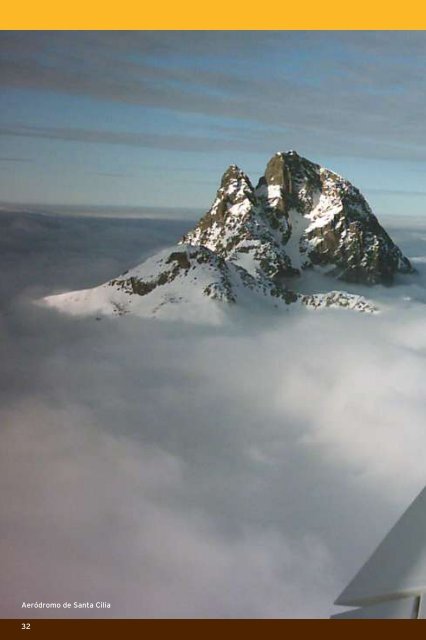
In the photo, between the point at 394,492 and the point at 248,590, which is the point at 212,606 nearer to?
the point at 248,590

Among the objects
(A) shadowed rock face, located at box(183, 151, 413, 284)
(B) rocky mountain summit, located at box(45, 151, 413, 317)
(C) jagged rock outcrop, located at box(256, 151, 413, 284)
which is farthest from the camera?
(A) shadowed rock face, located at box(183, 151, 413, 284)

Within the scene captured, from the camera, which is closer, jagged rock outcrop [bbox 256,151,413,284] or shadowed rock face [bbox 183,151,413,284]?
jagged rock outcrop [bbox 256,151,413,284]

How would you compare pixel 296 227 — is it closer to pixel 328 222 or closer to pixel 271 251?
pixel 328 222

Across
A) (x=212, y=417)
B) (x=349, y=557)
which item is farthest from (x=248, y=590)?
(x=212, y=417)

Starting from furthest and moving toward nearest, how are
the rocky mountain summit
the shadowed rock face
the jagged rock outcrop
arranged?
the shadowed rock face, the jagged rock outcrop, the rocky mountain summit

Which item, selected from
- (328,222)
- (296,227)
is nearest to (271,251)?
(296,227)
